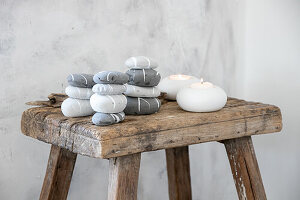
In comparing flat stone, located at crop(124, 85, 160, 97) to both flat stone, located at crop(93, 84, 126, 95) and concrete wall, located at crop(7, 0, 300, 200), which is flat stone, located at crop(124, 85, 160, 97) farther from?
concrete wall, located at crop(7, 0, 300, 200)

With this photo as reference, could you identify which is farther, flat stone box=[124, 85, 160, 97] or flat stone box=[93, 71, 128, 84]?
flat stone box=[124, 85, 160, 97]

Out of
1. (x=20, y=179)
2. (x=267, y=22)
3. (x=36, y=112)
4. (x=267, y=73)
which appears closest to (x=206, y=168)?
(x=267, y=73)

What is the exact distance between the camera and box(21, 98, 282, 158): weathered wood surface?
900 millimetres

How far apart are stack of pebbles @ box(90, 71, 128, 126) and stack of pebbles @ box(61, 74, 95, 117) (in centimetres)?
7

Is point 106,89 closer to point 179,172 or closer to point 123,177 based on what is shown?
point 123,177

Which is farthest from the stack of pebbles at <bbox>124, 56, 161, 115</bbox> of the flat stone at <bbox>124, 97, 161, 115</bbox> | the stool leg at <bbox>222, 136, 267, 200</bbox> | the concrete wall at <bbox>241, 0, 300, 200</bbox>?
the concrete wall at <bbox>241, 0, 300, 200</bbox>

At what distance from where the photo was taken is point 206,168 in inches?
67.9

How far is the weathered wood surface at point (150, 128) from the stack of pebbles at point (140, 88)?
2 centimetres

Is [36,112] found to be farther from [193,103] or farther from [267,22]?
Answer: [267,22]

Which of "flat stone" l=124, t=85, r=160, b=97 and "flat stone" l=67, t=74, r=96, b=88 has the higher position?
"flat stone" l=67, t=74, r=96, b=88

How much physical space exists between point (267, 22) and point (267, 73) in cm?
18

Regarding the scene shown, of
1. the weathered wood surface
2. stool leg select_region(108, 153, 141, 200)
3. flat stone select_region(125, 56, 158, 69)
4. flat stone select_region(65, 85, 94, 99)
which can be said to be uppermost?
flat stone select_region(125, 56, 158, 69)

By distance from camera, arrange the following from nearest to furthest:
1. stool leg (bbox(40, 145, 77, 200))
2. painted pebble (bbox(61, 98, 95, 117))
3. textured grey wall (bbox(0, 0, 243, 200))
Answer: painted pebble (bbox(61, 98, 95, 117)) → stool leg (bbox(40, 145, 77, 200)) → textured grey wall (bbox(0, 0, 243, 200))

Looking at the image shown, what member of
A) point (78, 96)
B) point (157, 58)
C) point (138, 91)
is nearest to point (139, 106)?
point (138, 91)
